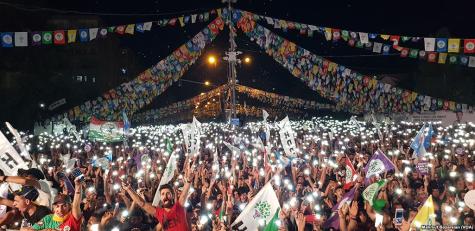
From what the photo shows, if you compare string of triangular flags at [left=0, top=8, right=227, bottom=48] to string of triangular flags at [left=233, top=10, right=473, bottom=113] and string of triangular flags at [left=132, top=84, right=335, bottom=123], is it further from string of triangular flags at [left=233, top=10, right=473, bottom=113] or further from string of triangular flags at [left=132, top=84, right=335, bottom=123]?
string of triangular flags at [left=132, top=84, right=335, bottom=123]

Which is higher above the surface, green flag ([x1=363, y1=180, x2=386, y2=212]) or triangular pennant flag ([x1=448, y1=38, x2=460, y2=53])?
triangular pennant flag ([x1=448, y1=38, x2=460, y2=53])

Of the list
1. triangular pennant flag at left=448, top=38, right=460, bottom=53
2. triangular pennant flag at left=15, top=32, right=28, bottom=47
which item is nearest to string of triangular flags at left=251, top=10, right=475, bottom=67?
triangular pennant flag at left=448, top=38, right=460, bottom=53

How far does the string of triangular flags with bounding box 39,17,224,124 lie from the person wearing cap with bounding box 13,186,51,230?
47.6 ft

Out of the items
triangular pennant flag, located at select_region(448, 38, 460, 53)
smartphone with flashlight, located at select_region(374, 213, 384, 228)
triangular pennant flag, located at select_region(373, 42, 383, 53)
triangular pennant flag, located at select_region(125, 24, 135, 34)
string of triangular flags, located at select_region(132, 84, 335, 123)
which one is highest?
triangular pennant flag, located at select_region(125, 24, 135, 34)

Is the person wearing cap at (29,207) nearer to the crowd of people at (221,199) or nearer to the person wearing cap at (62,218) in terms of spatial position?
the crowd of people at (221,199)

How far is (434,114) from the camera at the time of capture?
3366 centimetres

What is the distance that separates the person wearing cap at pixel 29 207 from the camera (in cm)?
579

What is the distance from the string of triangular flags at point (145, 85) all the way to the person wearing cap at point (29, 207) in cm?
1450

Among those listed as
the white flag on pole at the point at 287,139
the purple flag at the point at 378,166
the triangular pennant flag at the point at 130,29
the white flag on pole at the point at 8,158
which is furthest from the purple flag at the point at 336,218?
the triangular pennant flag at the point at 130,29

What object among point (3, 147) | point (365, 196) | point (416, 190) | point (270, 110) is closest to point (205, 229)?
point (365, 196)

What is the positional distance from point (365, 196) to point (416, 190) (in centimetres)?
260

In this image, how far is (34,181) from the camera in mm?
6227

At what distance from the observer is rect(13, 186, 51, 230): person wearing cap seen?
5789 mm

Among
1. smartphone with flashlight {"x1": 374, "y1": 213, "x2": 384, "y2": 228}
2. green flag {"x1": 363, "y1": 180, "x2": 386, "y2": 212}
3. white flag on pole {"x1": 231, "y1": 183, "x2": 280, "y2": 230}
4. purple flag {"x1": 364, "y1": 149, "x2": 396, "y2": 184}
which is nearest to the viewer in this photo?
smartphone with flashlight {"x1": 374, "y1": 213, "x2": 384, "y2": 228}
